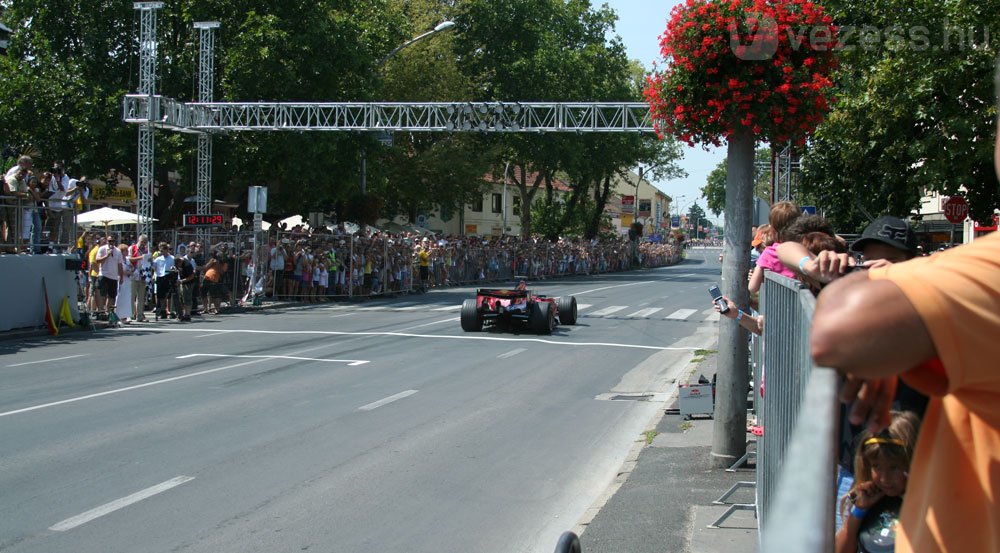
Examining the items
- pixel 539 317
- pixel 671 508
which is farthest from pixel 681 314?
pixel 671 508

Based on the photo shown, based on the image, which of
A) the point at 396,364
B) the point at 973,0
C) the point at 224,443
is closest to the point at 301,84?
the point at 396,364

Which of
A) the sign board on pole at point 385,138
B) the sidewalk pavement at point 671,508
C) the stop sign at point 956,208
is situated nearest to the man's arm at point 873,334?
the sidewalk pavement at point 671,508

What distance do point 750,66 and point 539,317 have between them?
12259mm

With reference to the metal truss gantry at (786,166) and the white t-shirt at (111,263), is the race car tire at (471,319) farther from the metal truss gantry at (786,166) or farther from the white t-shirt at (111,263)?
the metal truss gantry at (786,166)

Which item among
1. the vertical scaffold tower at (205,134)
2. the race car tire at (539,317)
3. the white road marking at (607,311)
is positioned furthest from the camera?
the vertical scaffold tower at (205,134)

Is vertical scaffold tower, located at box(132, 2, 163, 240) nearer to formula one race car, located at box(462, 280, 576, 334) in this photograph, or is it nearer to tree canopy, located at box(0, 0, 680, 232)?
tree canopy, located at box(0, 0, 680, 232)

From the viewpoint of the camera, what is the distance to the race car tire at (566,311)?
2139 centimetres

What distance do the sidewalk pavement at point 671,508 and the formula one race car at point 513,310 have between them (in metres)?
10.2

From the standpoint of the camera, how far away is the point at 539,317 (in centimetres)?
1934

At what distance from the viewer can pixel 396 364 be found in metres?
14.5

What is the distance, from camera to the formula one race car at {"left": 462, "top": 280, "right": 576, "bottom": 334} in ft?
63.5

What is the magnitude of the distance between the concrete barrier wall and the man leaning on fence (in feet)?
63.3

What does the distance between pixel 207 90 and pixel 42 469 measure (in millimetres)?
24035

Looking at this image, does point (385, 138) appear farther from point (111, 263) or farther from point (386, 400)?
point (386, 400)
